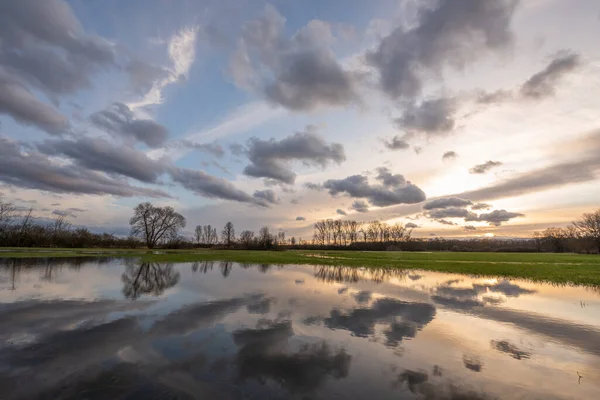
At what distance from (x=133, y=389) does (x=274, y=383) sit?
9.72 ft

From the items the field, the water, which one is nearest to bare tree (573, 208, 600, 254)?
the field

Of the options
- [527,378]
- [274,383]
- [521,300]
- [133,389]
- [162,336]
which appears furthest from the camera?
[521,300]

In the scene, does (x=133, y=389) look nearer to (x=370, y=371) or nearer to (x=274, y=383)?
(x=274, y=383)

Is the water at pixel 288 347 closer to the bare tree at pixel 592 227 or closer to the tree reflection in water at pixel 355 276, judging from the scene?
the tree reflection in water at pixel 355 276

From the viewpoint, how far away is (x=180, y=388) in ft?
19.9

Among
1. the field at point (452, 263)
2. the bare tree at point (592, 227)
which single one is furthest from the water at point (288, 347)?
the bare tree at point (592, 227)

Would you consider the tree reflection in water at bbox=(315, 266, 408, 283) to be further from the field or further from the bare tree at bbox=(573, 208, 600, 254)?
the bare tree at bbox=(573, 208, 600, 254)

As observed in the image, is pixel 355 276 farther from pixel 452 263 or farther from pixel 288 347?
pixel 452 263

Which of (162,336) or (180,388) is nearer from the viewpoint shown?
(180,388)

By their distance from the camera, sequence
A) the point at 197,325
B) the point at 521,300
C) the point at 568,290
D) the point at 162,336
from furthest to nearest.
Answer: the point at 568,290
the point at 521,300
the point at 197,325
the point at 162,336

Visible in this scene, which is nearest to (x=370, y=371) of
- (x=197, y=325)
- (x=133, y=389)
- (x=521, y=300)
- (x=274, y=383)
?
(x=274, y=383)

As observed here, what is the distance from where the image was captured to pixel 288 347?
8891 millimetres

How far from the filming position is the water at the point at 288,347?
20.6 ft

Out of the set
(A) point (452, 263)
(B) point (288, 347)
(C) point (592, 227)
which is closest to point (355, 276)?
(B) point (288, 347)
